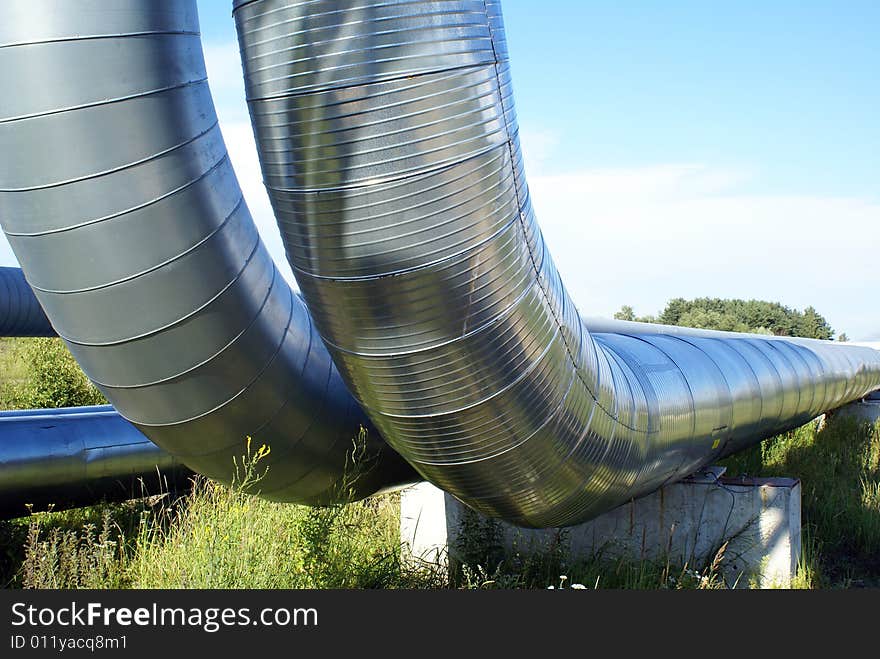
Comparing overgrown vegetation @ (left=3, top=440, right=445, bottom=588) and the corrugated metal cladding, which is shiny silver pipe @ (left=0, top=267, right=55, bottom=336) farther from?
the corrugated metal cladding

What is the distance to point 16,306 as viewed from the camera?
29.4ft

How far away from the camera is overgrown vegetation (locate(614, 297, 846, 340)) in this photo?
3091cm

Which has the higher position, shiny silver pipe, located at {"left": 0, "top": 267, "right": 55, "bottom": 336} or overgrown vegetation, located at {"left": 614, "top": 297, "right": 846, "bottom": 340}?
overgrown vegetation, located at {"left": 614, "top": 297, "right": 846, "bottom": 340}

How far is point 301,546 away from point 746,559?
8.85 ft

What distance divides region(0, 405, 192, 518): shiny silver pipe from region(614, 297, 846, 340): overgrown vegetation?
2517cm

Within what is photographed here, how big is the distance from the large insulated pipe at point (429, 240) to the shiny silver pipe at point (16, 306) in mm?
7143

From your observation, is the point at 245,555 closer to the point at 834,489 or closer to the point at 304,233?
the point at 304,233

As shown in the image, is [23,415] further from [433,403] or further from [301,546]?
[433,403]

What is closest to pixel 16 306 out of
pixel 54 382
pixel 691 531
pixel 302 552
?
pixel 54 382

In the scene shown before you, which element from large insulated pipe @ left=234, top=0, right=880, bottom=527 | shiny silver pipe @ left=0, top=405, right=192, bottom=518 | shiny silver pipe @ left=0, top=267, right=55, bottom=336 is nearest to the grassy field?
shiny silver pipe @ left=0, top=405, right=192, bottom=518

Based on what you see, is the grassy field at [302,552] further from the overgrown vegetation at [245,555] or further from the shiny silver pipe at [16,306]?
the shiny silver pipe at [16,306]

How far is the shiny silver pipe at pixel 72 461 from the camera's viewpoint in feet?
16.1

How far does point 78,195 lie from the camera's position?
2654 mm

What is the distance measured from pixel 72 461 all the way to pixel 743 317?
3209cm
